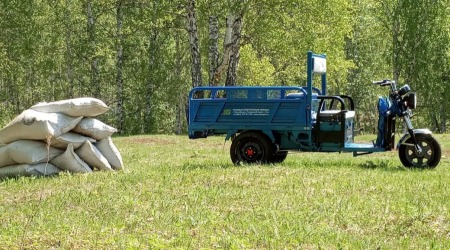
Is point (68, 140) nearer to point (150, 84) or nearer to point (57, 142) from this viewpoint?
point (57, 142)

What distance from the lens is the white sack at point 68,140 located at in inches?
441

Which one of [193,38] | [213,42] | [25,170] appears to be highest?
[193,38]

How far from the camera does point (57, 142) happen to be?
36.9 feet

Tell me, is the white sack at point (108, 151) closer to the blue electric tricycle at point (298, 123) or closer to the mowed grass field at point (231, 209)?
the mowed grass field at point (231, 209)

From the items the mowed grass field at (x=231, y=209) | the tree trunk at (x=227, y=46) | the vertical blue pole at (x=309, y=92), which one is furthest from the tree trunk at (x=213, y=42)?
the mowed grass field at (x=231, y=209)

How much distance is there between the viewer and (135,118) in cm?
4650

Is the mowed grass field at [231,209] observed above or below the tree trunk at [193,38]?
below

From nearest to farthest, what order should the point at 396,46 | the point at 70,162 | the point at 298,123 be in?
the point at 70,162 < the point at 298,123 < the point at 396,46

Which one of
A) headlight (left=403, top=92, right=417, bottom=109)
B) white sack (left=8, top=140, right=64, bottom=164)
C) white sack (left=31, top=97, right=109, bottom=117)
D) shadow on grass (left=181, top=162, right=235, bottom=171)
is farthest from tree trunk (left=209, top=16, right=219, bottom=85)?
white sack (left=8, top=140, right=64, bottom=164)

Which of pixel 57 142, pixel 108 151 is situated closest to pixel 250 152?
pixel 108 151

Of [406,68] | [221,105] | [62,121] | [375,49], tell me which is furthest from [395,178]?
[375,49]

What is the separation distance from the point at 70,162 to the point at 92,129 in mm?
809

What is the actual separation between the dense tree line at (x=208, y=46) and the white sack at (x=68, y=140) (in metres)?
11.0

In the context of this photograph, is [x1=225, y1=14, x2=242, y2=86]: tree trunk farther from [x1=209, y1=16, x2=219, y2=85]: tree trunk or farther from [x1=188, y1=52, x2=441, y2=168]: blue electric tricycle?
[x1=188, y1=52, x2=441, y2=168]: blue electric tricycle
